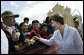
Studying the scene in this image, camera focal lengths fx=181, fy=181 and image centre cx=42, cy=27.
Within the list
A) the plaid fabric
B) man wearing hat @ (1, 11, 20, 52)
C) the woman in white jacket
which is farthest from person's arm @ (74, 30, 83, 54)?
man wearing hat @ (1, 11, 20, 52)

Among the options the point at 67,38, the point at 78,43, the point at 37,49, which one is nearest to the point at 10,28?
the point at 37,49

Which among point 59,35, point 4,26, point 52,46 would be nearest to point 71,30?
point 59,35

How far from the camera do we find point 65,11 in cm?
2519

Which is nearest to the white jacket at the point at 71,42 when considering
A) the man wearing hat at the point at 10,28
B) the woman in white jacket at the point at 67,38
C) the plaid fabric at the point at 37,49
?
the woman in white jacket at the point at 67,38

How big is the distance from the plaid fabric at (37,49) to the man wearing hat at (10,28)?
248 millimetres

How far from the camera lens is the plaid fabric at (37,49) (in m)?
3.95

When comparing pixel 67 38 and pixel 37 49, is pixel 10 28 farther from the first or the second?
pixel 67 38

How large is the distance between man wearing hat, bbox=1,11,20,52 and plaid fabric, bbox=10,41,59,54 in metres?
0.25

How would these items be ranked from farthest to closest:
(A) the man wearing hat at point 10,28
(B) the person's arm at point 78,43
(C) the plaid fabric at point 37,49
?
(C) the plaid fabric at point 37,49 < (A) the man wearing hat at point 10,28 < (B) the person's arm at point 78,43

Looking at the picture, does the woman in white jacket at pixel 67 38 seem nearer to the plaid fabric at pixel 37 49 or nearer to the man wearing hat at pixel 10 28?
the plaid fabric at pixel 37 49

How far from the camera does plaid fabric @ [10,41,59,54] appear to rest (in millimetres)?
3945

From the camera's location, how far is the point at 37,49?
408 cm

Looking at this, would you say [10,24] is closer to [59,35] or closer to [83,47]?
[59,35]

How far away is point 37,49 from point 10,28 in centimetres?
79
